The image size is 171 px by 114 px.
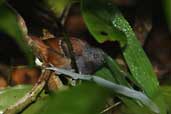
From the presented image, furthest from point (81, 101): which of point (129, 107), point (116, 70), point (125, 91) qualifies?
point (116, 70)

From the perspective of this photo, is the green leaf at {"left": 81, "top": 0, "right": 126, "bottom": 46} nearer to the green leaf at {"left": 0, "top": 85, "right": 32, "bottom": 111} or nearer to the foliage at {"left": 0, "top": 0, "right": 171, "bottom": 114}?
the foliage at {"left": 0, "top": 0, "right": 171, "bottom": 114}

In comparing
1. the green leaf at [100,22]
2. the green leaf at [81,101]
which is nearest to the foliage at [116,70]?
the green leaf at [100,22]

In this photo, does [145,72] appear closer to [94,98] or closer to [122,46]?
[122,46]

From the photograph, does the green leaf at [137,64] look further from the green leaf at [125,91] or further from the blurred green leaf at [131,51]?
the green leaf at [125,91]

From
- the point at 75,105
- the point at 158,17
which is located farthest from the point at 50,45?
the point at 75,105

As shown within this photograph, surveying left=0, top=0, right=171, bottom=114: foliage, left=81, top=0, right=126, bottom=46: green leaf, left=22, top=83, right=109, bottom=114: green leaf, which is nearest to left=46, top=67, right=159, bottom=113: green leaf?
left=0, top=0, right=171, bottom=114: foliage

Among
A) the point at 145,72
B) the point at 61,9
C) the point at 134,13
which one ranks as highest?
the point at 61,9
